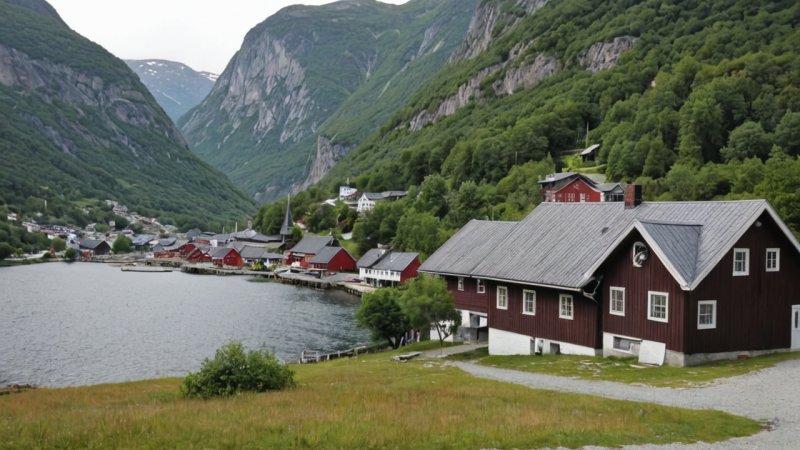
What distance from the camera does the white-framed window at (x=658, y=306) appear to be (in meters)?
29.7

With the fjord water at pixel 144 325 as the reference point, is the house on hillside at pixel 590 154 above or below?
above

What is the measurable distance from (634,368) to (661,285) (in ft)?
12.3

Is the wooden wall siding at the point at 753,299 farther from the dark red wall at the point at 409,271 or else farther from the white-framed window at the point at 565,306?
the dark red wall at the point at 409,271

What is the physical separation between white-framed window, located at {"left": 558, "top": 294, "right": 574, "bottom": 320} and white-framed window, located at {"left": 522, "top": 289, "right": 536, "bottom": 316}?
194 cm

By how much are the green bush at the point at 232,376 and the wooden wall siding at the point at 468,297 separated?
2239 cm

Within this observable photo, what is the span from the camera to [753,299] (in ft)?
101

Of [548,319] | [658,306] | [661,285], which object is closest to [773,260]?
[661,285]

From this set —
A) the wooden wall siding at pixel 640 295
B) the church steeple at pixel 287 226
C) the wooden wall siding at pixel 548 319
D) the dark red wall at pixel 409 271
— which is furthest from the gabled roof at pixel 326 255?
the wooden wall siding at pixel 640 295

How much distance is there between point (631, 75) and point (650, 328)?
159985 mm

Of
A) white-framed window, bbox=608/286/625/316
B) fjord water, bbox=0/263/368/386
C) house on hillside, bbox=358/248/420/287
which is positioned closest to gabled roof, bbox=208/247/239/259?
fjord water, bbox=0/263/368/386

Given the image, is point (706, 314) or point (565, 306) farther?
point (565, 306)

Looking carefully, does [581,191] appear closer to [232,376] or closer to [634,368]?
[634,368]

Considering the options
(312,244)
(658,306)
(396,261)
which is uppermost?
(312,244)

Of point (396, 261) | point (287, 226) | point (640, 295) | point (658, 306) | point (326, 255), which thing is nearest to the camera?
point (658, 306)
